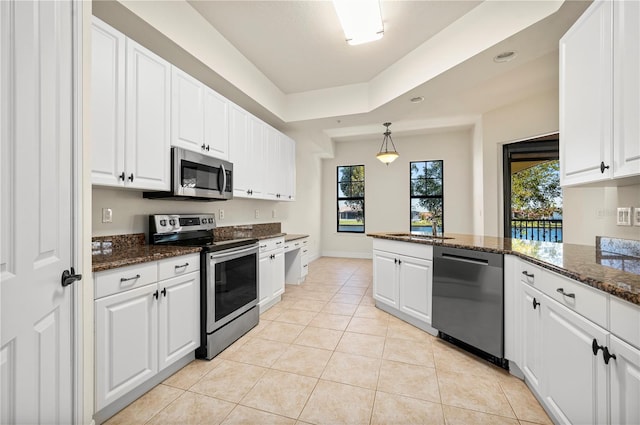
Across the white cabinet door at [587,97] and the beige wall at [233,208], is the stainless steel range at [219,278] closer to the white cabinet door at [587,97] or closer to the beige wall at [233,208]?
the beige wall at [233,208]

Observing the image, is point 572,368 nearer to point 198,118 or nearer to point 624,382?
point 624,382

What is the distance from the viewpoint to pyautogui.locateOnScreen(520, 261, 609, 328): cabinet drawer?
113cm

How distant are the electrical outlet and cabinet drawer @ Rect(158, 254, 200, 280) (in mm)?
626

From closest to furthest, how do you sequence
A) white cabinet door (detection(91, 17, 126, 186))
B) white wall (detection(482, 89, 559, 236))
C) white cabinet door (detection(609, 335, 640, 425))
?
white cabinet door (detection(609, 335, 640, 425)), white cabinet door (detection(91, 17, 126, 186)), white wall (detection(482, 89, 559, 236))

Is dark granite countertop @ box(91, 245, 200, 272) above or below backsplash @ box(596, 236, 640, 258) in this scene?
below

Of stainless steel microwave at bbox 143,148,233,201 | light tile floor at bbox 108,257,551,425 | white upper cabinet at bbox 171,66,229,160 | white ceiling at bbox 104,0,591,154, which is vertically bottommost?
light tile floor at bbox 108,257,551,425

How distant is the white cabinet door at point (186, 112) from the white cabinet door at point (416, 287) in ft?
7.59

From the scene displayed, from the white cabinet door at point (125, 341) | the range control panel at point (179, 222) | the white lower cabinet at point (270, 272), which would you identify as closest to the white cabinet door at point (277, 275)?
the white lower cabinet at point (270, 272)

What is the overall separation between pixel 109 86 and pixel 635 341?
2.88 m

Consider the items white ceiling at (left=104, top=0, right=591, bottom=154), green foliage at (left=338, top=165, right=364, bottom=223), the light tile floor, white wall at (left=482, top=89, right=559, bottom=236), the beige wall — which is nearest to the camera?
the light tile floor

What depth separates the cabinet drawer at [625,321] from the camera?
3.14ft

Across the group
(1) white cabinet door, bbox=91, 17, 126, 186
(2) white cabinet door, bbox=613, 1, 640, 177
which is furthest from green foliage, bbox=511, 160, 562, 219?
(1) white cabinet door, bbox=91, 17, 126, 186

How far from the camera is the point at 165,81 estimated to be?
2268mm

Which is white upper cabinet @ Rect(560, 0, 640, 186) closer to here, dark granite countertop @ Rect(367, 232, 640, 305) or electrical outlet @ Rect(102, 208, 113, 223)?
dark granite countertop @ Rect(367, 232, 640, 305)
